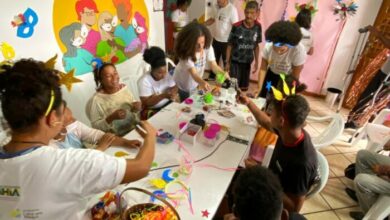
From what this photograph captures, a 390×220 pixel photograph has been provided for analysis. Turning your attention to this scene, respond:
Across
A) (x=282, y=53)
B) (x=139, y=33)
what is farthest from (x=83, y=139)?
(x=282, y=53)

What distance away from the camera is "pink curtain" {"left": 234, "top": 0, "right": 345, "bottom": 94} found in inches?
154

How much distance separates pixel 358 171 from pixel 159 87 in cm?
204

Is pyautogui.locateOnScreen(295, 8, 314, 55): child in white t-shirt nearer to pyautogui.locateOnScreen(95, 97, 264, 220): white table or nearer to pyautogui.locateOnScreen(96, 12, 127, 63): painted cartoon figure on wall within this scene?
pyautogui.locateOnScreen(95, 97, 264, 220): white table

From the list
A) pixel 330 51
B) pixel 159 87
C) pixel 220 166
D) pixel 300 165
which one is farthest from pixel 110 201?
pixel 330 51

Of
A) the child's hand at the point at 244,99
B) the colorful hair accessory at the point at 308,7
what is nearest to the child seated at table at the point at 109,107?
the child's hand at the point at 244,99

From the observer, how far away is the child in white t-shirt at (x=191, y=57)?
2359 mm

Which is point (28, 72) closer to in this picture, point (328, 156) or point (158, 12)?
point (158, 12)

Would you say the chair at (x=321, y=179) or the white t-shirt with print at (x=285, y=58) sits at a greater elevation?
the white t-shirt with print at (x=285, y=58)

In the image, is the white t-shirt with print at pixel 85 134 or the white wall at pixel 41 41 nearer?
the white t-shirt with print at pixel 85 134

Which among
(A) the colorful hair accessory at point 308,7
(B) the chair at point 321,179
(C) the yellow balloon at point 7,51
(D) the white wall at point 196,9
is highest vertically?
(A) the colorful hair accessory at point 308,7

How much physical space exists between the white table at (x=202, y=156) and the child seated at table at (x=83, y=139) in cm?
5

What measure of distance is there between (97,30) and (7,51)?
915 millimetres

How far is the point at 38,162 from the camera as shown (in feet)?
2.66

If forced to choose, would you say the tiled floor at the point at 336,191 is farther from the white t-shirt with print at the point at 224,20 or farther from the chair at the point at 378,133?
the white t-shirt with print at the point at 224,20
